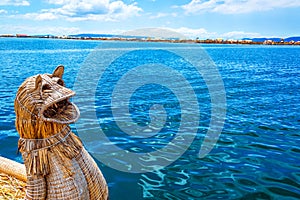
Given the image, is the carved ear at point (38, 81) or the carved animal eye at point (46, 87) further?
the carved animal eye at point (46, 87)

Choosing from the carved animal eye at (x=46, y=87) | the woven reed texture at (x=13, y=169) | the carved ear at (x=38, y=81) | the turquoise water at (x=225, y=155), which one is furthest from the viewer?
the turquoise water at (x=225, y=155)

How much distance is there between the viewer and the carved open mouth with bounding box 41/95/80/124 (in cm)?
411

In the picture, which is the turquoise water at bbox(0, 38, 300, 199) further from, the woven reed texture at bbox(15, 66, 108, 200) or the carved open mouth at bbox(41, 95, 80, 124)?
the carved open mouth at bbox(41, 95, 80, 124)

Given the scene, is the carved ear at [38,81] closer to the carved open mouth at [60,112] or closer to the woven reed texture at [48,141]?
the woven reed texture at [48,141]

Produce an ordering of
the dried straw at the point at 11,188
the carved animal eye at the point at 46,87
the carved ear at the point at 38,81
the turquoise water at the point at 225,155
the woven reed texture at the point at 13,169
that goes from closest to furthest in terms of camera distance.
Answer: the carved ear at the point at 38,81, the carved animal eye at the point at 46,87, the dried straw at the point at 11,188, the woven reed texture at the point at 13,169, the turquoise water at the point at 225,155

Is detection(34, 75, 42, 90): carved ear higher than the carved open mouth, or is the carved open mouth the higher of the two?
detection(34, 75, 42, 90): carved ear

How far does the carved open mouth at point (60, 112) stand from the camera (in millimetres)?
4109

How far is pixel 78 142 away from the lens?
4.69 meters

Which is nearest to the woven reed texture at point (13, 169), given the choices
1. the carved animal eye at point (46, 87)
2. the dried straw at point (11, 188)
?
the dried straw at point (11, 188)

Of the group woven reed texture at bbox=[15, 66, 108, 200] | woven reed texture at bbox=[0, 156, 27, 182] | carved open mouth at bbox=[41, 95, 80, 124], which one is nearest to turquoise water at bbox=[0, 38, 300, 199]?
woven reed texture at bbox=[0, 156, 27, 182]

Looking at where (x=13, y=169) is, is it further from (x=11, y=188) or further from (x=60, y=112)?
(x=60, y=112)

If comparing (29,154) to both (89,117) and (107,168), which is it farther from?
(89,117)

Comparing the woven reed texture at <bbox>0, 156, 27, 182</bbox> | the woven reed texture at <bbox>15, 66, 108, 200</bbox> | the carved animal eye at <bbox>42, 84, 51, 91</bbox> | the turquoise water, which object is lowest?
the turquoise water

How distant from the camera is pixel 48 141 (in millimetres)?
4273
